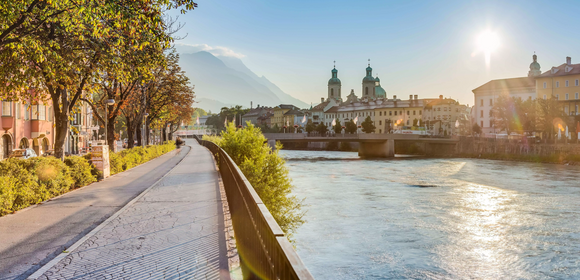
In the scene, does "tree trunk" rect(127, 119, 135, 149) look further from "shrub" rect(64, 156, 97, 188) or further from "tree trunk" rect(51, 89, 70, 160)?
"shrub" rect(64, 156, 97, 188)

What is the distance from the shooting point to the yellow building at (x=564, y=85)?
292 ft

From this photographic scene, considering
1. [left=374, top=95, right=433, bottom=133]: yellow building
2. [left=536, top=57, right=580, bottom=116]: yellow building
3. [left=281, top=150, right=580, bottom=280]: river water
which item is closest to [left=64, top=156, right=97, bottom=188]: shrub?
[left=281, top=150, right=580, bottom=280]: river water

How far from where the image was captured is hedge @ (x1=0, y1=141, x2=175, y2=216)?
10938mm

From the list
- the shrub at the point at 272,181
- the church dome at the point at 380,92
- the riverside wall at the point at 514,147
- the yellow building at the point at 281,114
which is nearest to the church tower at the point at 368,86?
the church dome at the point at 380,92

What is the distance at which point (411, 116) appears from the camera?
461 ft

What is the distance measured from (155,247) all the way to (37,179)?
274 inches

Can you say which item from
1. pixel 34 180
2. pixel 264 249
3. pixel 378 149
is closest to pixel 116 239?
pixel 264 249

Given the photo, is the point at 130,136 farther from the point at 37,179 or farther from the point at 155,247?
the point at 155,247

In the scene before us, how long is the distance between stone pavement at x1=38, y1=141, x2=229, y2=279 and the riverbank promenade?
0.04ft

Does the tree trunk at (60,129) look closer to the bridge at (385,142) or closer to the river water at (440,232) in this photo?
the river water at (440,232)

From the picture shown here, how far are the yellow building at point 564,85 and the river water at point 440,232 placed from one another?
61.8 metres

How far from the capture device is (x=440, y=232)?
2017cm

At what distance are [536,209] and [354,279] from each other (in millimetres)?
16362

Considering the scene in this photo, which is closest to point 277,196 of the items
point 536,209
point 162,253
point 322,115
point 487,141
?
point 162,253
